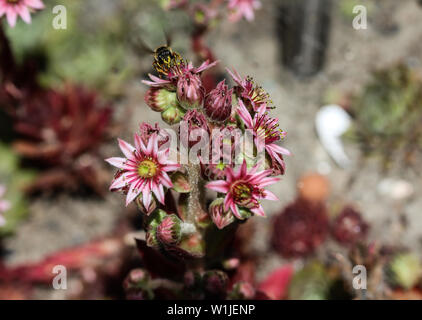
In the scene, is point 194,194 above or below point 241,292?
above

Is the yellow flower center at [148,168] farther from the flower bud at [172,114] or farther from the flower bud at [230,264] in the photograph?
the flower bud at [230,264]

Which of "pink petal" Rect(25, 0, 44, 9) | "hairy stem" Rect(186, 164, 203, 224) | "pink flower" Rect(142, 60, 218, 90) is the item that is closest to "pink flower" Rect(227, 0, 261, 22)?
"pink petal" Rect(25, 0, 44, 9)

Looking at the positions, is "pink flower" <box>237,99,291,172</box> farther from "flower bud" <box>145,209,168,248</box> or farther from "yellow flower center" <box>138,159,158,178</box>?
"flower bud" <box>145,209,168,248</box>

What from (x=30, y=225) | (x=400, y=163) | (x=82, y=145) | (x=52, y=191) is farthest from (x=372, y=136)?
(x=30, y=225)

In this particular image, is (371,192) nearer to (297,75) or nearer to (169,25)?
(297,75)

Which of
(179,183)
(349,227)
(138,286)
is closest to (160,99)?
(179,183)

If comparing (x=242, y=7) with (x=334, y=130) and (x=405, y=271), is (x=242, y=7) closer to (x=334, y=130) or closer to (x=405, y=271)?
(x=334, y=130)
